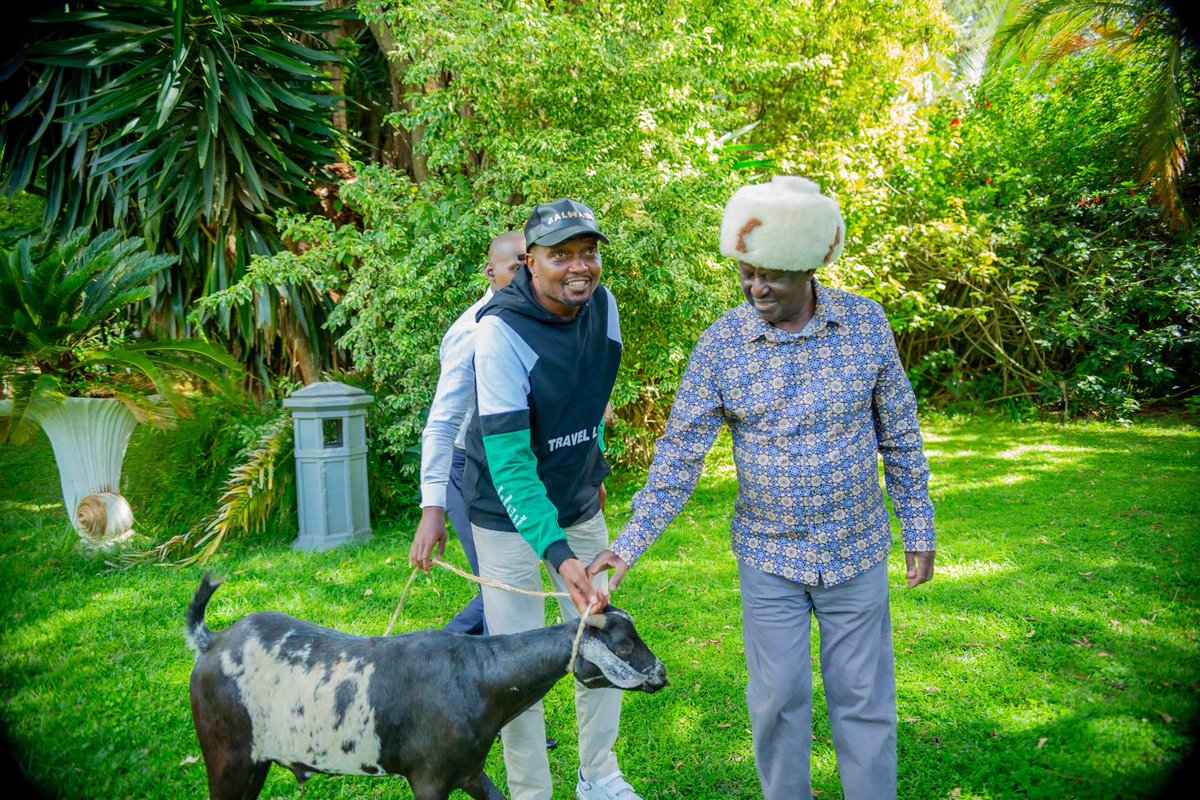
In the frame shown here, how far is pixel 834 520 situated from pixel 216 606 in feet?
Answer: 15.0

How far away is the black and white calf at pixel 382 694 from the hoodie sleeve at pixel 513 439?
0.32 meters

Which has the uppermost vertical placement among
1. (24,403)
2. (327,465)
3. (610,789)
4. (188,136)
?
(188,136)

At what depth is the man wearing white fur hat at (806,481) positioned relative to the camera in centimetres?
250

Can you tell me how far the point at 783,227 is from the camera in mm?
2361

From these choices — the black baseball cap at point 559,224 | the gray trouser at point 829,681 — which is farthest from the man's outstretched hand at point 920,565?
the black baseball cap at point 559,224

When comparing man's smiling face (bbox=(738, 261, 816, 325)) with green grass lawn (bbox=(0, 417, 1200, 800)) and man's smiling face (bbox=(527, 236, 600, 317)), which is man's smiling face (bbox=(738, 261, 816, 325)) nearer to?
man's smiling face (bbox=(527, 236, 600, 317))

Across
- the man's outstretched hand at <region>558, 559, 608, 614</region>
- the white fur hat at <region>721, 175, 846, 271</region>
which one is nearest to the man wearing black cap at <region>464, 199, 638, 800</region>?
the man's outstretched hand at <region>558, 559, 608, 614</region>

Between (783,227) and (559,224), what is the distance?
79cm

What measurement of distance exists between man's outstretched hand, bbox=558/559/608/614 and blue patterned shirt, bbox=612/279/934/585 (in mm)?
187

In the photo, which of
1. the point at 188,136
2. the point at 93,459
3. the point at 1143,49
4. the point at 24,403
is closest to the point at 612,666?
the point at 24,403

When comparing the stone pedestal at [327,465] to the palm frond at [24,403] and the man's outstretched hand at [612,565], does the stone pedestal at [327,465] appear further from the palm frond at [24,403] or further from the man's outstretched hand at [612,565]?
the man's outstretched hand at [612,565]

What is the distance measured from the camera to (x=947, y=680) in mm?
4113

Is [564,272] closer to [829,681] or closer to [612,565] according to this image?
[612,565]

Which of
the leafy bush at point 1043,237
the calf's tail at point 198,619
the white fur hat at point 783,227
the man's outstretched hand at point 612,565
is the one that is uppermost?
the leafy bush at point 1043,237
